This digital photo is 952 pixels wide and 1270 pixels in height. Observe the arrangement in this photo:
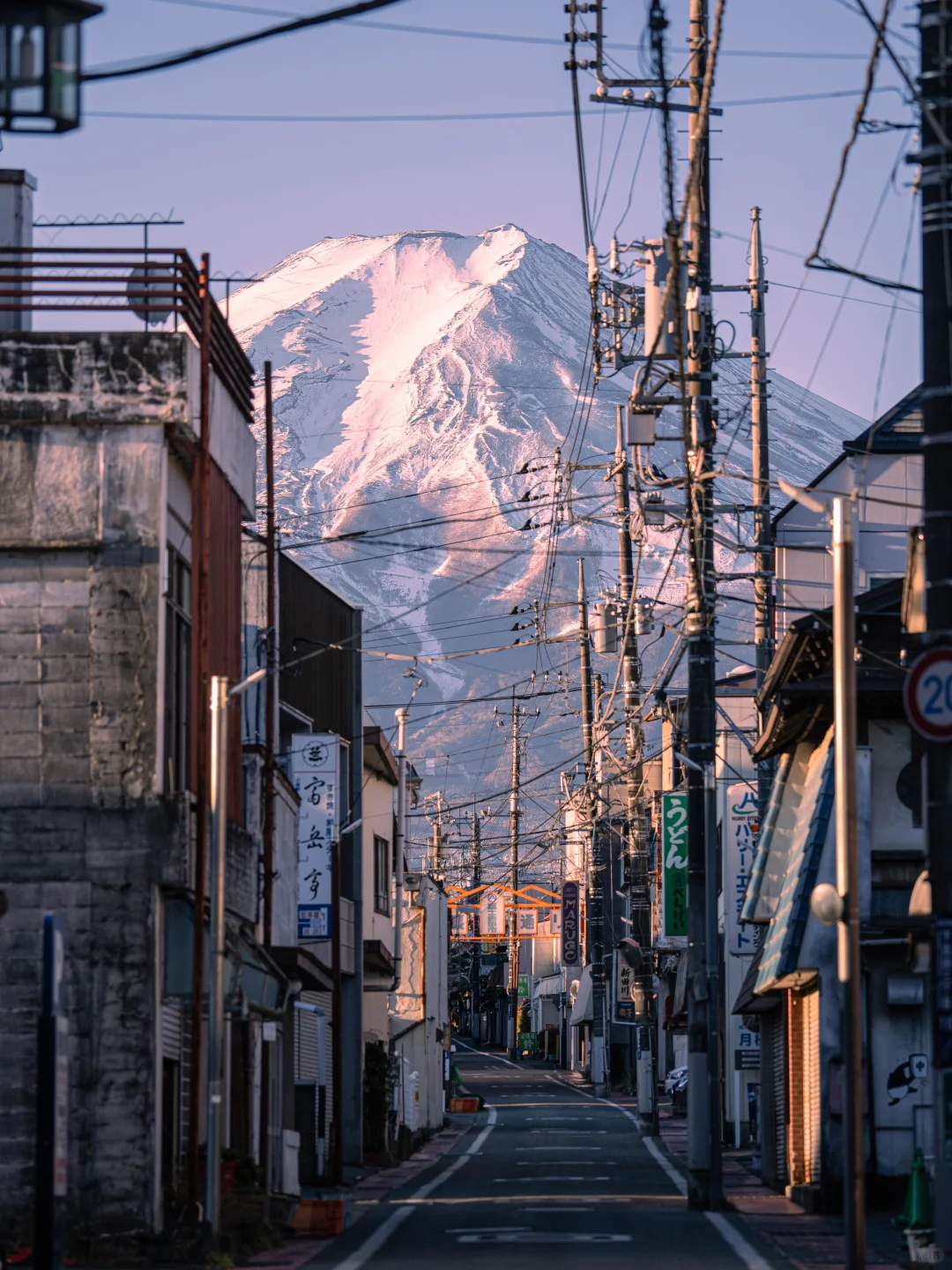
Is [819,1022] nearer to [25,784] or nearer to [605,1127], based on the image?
[25,784]

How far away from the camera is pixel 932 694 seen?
16.2m

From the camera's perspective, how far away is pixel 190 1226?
2205 cm

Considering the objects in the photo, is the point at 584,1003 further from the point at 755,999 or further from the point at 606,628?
the point at 755,999

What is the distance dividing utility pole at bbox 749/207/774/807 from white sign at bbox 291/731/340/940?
8312mm

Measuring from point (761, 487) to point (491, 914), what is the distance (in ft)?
515

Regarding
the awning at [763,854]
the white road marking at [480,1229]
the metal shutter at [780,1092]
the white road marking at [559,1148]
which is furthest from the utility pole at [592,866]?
the white road marking at [480,1229]

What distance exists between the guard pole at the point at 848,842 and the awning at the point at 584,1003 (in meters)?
83.5

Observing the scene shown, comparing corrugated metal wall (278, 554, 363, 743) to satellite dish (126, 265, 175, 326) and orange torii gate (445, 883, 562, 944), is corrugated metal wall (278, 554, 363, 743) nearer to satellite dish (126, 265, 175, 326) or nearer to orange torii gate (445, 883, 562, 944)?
satellite dish (126, 265, 175, 326)

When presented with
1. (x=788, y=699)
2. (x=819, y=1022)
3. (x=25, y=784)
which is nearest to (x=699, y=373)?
(x=788, y=699)

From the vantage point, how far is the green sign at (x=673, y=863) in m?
48.7

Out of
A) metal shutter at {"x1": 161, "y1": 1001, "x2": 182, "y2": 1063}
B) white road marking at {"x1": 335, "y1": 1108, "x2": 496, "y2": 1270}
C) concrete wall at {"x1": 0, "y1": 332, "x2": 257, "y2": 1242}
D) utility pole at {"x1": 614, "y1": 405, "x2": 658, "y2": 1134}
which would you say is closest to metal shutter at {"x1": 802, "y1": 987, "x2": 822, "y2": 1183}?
white road marking at {"x1": 335, "y1": 1108, "x2": 496, "y2": 1270}

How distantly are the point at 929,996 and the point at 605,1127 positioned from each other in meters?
42.3

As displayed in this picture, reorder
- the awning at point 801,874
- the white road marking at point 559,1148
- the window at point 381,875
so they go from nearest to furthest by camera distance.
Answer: the awning at point 801,874 < the white road marking at point 559,1148 < the window at point 381,875

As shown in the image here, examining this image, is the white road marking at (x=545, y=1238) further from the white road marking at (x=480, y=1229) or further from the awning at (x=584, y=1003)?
the awning at (x=584, y=1003)
